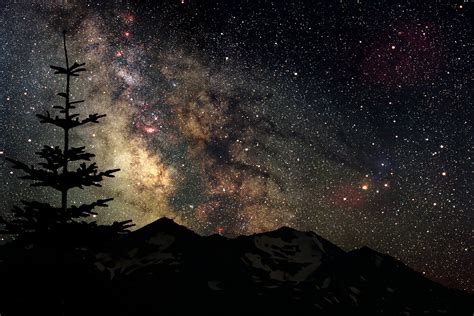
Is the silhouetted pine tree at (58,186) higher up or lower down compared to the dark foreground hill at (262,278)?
higher up

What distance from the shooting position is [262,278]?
150500mm

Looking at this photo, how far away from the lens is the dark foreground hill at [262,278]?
129000 millimetres

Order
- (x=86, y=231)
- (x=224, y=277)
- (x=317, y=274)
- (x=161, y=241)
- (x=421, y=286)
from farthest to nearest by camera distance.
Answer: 1. (x=421, y=286)
2. (x=161, y=241)
3. (x=317, y=274)
4. (x=224, y=277)
5. (x=86, y=231)

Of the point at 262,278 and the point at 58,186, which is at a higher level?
the point at 58,186

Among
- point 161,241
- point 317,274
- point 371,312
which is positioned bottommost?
point 371,312

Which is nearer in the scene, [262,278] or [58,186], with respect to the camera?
[58,186]

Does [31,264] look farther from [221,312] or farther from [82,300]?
[221,312]

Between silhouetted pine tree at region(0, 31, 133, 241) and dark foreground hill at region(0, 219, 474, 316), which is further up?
silhouetted pine tree at region(0, 31, 133, 241)

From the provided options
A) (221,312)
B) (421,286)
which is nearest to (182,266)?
(221,312)

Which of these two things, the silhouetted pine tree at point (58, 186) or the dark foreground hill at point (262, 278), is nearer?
the silhouetted pine tree at point (58, 186)

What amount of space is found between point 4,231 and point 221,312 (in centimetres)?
12111

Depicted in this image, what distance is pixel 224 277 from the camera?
5866 inches

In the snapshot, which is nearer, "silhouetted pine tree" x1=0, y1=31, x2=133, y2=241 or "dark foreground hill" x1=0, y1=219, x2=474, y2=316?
"silhouetted pine tree" x1=0, y1=31, x2=133, y2=241

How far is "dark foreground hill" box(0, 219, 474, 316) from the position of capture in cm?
12900
